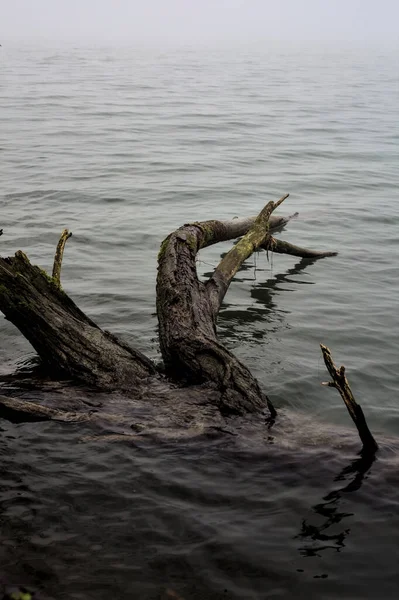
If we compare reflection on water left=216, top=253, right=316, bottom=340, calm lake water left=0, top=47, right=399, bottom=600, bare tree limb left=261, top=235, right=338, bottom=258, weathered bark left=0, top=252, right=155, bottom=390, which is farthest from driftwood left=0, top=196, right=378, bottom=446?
bare tree limb left=261, top=235, right=338, bottom=258

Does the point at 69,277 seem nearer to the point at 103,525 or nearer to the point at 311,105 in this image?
the point at 103,525

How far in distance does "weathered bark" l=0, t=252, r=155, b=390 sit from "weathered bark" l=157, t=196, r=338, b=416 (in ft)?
1.30

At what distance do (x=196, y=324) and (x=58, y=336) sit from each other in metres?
1.25

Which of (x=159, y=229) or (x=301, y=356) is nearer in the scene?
(x=301, y=356)

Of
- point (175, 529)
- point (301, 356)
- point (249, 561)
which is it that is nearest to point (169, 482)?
point (175, 529)

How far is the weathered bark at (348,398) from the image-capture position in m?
4.70

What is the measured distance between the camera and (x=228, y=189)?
614 inches

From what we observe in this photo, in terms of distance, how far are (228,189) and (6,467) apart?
11.3 metres

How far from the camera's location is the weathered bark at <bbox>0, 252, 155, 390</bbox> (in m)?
6.14

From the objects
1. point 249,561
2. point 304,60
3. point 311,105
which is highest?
point 304,60

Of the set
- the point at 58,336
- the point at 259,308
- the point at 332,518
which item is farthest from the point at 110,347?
the point at 259,308

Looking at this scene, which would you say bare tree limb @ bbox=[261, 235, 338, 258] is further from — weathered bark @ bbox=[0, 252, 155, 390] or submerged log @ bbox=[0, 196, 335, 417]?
weathered bark @ bbox=[0, 252, 155, 390]

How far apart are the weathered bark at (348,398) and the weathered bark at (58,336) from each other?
2.03 meters

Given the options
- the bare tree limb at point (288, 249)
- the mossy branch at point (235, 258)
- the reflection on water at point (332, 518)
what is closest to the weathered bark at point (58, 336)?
the mossy branch at point (235, 258)
